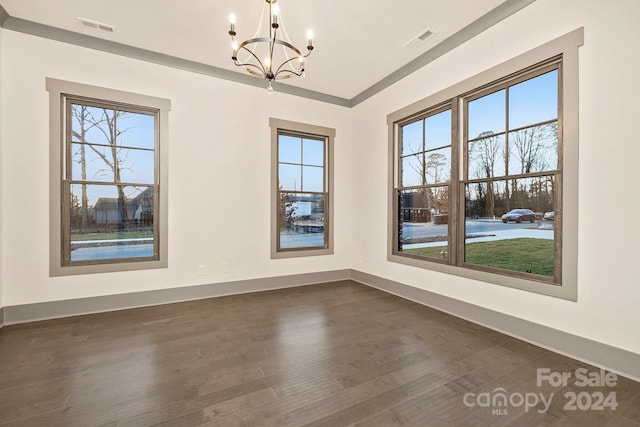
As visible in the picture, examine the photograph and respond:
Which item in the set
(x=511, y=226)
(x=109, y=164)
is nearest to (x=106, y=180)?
(x=109, y=164)

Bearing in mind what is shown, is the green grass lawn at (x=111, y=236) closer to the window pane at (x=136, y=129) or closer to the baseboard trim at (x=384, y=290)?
the baseboard trim at (x=384, y=290)

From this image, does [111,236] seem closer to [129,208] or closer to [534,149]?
[129,208]

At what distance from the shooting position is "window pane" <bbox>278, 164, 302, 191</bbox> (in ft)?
15.8

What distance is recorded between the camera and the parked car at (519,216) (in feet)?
9.34

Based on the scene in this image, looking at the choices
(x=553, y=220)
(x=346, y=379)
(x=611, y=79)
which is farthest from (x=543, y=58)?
(x=346, y=379)

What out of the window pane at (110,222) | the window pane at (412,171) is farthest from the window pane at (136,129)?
the window pane at (412,171)

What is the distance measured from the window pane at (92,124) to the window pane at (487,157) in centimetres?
452

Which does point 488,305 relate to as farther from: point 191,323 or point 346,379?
point 191,323

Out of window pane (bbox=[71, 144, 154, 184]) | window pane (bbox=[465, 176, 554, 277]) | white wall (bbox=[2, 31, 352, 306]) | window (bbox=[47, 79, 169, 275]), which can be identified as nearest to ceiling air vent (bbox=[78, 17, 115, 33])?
white wall (bbox=[2, 31, 352, 306])

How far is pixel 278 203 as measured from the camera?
15.6ft

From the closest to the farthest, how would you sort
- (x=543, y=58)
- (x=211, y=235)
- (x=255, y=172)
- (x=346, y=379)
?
(x=346, y=379), (x=543, y=58), (x=211, y=235), (x=255, y=172)

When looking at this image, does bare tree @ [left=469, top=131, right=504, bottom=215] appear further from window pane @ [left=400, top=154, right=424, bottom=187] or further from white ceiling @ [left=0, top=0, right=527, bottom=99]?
white ceiling @ [left=0, top=0, right=527, bottom=99]

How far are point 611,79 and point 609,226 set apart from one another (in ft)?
3.80

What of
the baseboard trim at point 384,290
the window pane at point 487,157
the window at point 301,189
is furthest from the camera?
the window at point 301,189
